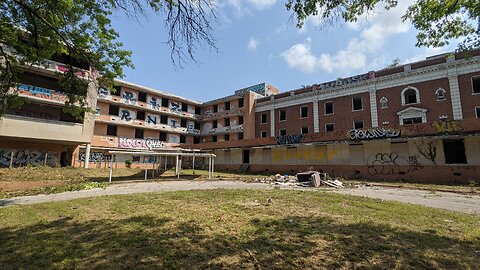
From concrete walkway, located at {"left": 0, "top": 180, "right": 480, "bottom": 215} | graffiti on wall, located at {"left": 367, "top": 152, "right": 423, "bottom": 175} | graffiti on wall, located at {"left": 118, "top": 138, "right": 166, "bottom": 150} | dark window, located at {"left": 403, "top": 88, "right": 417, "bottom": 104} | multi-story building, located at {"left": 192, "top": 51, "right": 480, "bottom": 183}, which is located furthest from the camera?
graffiti on wall, located at {"left": 118, "top": 138, "right": 166, "bottom": 150}

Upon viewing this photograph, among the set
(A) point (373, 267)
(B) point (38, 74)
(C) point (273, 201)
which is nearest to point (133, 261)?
(A) point (373, 267)

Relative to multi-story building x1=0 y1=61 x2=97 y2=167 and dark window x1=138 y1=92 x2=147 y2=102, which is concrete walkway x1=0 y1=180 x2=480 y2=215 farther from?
dark window x1=138 y1=92 x2=147 y2=102

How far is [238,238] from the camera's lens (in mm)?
5098

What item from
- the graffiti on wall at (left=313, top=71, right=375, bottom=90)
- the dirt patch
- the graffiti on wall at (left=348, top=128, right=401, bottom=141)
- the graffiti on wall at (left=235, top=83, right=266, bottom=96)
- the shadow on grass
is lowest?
the shadow on grass

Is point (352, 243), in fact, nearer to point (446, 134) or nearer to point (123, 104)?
point (446, 134)

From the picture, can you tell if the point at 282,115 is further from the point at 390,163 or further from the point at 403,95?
the point at 390,163

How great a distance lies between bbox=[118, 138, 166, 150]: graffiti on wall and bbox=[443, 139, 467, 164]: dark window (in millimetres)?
31235

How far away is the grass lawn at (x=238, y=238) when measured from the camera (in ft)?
13.0

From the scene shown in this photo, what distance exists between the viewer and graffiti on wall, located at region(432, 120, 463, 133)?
18.7 metres

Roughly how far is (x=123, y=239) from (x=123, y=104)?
107 ft

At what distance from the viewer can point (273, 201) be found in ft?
31.4

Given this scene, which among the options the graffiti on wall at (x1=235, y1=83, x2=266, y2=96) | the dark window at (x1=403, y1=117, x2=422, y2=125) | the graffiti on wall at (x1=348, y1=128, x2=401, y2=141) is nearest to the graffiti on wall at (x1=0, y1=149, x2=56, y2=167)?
the graffiti on wall at (x1=235, y1=83, x2=266, y2=96)

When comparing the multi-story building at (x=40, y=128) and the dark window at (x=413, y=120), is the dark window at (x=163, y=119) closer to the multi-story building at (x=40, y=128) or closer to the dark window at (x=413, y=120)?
the multi-story building at (x=40, y=128)

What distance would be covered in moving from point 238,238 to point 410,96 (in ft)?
88.7
